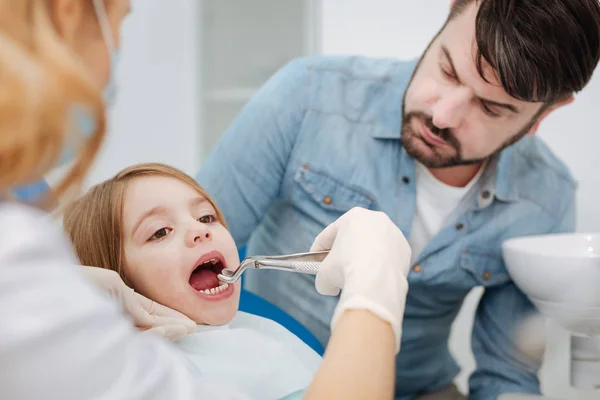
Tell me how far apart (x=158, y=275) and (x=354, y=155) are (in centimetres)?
38

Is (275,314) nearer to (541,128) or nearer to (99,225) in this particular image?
(99,225)

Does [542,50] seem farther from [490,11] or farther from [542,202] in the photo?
[542,202]

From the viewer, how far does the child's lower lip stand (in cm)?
77

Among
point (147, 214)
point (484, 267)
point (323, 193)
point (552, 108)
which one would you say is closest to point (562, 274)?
point (484, 267)

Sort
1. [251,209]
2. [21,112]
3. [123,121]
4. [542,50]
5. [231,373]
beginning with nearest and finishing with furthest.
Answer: [21,112], [231,373], [542,50], [251,209], [123,121]

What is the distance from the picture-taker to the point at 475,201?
1.00 meters

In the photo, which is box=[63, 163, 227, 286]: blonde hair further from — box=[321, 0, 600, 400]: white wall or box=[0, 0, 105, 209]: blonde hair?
box=[321, 0, 600, 400]: white wall

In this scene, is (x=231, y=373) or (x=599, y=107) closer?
(x=231, y=373)

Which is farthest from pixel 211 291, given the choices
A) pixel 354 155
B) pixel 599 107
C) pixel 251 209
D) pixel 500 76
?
pixel 599 107

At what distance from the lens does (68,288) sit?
48 centimetres

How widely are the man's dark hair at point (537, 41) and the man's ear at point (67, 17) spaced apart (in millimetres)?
550

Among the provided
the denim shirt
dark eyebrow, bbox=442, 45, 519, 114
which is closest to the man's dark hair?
dark eyebrow, bbox=442, 45, 519, 114

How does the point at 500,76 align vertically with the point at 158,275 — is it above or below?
above

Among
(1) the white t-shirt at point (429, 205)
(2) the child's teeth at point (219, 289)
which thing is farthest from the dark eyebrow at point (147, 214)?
(1) the white t-shirt at point (429, 205)
